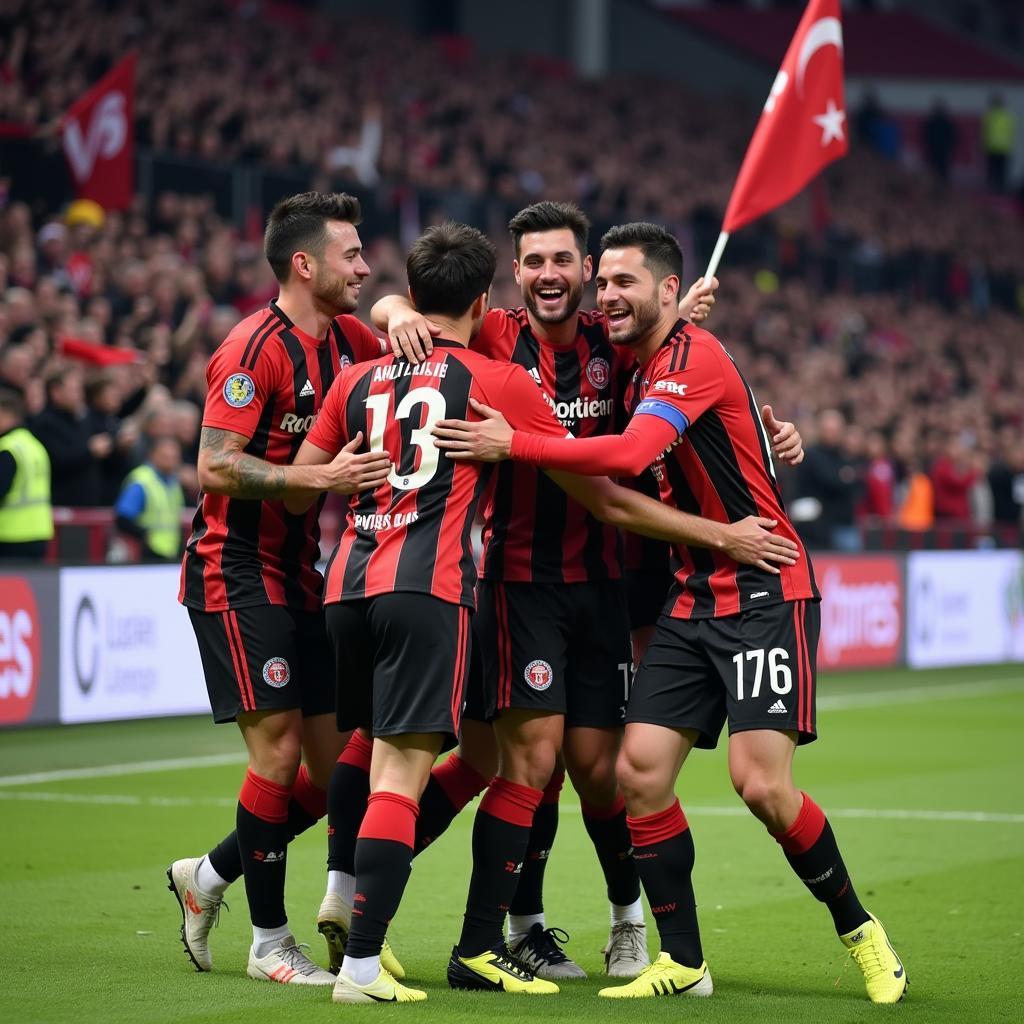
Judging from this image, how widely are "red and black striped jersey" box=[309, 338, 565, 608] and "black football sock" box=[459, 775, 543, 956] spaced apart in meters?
0.69

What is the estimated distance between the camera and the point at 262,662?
601 centimetres

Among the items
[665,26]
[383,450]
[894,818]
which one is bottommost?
[894,818]

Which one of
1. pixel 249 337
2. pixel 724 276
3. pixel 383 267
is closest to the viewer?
pixel 249 337

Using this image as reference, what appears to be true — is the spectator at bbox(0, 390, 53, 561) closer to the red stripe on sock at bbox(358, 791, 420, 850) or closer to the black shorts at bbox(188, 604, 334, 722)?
the black shorts at bbox(188, 604, 334, 722)

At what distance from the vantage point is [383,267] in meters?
19.9

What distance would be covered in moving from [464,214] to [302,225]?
1651 centimetres

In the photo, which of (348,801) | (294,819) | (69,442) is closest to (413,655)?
(348,801)

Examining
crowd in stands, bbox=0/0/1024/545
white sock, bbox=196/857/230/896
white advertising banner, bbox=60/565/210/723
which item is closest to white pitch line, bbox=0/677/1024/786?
white advertising banner, bbox=60/565/210/723

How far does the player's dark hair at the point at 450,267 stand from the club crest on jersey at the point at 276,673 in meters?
1.24

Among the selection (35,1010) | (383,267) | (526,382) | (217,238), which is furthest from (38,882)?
(383,267)

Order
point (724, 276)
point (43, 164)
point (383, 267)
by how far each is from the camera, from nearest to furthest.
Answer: point (43, 164) < point (383, 267) < point (724, 276)

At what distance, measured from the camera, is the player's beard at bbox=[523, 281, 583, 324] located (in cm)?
611

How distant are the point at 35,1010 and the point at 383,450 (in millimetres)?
1908

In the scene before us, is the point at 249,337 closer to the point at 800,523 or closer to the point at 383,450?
the point at 383,450
